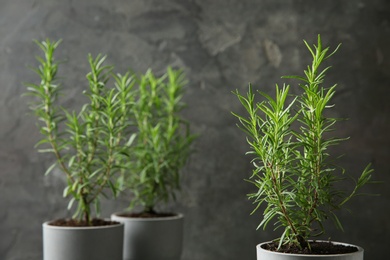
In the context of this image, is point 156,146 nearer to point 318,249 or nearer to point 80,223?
point 80,223

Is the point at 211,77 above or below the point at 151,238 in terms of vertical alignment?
above

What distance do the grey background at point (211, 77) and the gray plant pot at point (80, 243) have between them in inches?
19.0

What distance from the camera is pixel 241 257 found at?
2.04 metres

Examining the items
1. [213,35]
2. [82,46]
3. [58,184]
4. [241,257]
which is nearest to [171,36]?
[213,35]

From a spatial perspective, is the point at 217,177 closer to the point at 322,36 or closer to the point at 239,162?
the point at 239,162

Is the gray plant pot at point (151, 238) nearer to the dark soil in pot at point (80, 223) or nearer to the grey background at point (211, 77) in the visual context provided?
the dark soil in pot at point (80, 223)

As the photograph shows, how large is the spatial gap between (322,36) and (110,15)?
754 millimetres

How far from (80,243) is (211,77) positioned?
0.78 metres

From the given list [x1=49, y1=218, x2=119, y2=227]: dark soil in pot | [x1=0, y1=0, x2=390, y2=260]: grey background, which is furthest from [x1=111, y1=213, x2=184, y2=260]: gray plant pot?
[x1=0, y1=0, x2=390, y2=260]: grey background

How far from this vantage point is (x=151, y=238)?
5.78 ft

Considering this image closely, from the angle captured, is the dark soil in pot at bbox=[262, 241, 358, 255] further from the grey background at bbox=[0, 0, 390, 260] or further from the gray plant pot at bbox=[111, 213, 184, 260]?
the grey background at bbox=[0, 0, 390, 260]

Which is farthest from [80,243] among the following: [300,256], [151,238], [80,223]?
[300,256]

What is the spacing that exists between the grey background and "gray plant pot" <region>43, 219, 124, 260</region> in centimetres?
48

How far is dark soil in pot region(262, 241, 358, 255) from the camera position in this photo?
1205mm
